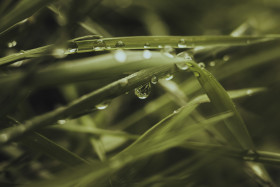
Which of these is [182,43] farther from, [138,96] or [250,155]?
[250,155]

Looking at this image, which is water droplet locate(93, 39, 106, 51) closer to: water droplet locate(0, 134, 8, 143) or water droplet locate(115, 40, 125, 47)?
water droplet locate(115, 40, 125, 47)

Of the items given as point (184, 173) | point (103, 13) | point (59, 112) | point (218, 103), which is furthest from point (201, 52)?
point (103, 13)

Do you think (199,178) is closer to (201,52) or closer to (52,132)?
(201,52)

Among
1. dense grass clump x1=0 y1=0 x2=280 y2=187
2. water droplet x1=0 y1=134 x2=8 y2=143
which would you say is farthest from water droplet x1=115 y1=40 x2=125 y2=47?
water droplet x1=0 y1=134 x2=8 y2=143

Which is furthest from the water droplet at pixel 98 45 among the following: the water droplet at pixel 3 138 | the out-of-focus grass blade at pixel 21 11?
the water droplet at pixel 3 138

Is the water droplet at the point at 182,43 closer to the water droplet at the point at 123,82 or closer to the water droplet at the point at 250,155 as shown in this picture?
the water droplet at the point at 123,82

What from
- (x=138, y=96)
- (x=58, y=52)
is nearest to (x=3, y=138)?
(x=58, y=52)

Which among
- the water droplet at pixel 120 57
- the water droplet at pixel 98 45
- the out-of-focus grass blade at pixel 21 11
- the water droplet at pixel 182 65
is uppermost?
the out-of-focus grass blade at pixel 21 11
